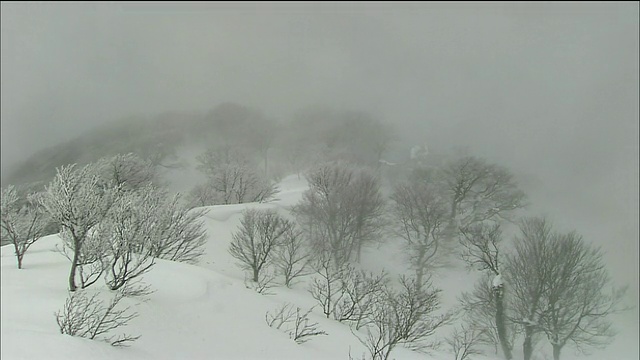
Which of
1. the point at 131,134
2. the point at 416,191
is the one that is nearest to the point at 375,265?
the point at 416,191

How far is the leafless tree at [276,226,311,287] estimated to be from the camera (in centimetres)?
2829

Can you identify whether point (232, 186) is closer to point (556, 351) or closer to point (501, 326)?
point (501, 326)

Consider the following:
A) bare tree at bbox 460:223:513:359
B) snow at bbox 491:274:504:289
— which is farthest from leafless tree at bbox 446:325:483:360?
snow at bbox 491:274:504:289

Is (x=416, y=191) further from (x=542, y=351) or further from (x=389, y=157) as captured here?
(x=389, y=157)

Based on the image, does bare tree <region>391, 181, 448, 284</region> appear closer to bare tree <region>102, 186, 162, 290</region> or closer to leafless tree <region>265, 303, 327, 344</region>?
leafless tree <region>265, 303, 327, 344</region>

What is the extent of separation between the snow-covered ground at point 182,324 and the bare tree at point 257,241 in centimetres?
318

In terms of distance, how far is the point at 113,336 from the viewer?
37.3 ft

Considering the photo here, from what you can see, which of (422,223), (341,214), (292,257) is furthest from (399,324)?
(341,214)

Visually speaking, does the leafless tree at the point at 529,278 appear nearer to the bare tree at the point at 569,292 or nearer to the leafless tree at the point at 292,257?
the bare tree at the point at 569,292

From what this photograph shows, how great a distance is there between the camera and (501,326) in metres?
22.0

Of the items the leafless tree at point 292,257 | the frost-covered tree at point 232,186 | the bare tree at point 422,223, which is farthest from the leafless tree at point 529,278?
the frost-covered tree at point 232,186

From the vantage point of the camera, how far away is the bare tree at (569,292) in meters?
21.0

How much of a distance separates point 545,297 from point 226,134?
51.8 m

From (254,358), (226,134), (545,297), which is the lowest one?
(254,358)
